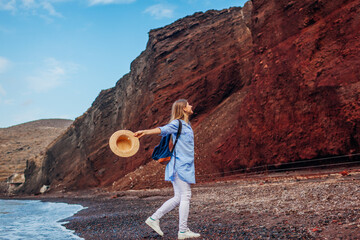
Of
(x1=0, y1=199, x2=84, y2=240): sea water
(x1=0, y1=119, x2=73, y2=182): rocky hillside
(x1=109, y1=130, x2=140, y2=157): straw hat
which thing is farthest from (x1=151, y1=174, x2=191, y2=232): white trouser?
(x1=0, y1=119, x2=73, y2=182): rocky hillside

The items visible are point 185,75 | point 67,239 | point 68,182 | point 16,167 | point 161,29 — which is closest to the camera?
point 67,239

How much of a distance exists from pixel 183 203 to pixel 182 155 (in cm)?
73

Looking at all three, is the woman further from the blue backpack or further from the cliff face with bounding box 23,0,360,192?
the cliff face with bounding box 23,0,360,192

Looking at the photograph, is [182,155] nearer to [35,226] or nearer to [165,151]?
[165,151]

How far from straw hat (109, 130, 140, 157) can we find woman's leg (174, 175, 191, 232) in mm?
910

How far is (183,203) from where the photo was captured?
4805 mm

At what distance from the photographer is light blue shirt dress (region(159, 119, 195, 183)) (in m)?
4.84

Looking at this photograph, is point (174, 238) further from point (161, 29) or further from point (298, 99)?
point (161, 29)

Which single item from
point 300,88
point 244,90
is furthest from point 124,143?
point 244,90

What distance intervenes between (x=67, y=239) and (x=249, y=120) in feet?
45.1

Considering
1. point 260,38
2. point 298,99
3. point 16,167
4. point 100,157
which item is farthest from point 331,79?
point 16,167

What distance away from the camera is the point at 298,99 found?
15.8 m

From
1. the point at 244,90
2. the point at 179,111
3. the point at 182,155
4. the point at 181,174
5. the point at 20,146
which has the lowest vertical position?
the point at 181,174

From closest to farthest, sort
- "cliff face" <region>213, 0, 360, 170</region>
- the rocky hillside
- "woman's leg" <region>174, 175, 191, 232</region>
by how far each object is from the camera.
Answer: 1. "woman's leg" <region>174, 175, 191, 232</region>
2. "cliff face" <region>213, 0, 360, 170</region>
3. the rocky hillside
